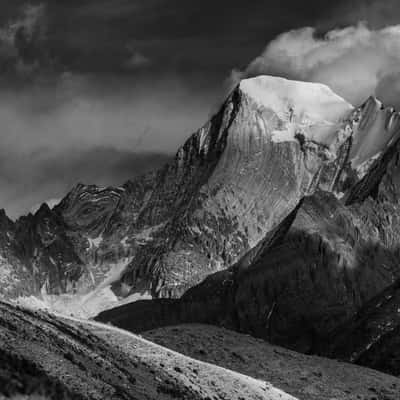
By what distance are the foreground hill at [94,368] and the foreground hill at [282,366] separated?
39.3ft

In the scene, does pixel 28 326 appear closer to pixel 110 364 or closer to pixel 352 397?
pixel 110 364

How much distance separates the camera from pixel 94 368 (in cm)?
6981

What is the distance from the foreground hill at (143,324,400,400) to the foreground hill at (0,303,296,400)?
12.0 metres

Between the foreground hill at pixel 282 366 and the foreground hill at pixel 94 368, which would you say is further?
the foreground hill at pixel 282 366

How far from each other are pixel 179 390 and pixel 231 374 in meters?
13.4

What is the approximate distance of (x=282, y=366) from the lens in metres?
108

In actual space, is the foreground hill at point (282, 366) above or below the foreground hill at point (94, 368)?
above

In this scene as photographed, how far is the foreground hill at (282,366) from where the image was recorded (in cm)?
10138

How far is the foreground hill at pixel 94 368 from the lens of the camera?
55750mm

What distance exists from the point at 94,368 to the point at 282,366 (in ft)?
132

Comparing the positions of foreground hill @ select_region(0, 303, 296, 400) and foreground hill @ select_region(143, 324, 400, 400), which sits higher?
foreground hill @ select_region(143, 324, 400, 400)

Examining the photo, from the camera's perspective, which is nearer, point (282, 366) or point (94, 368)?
point (94, 368)

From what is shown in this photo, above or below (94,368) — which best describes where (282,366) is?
above

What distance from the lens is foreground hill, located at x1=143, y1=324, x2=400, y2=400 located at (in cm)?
10138
